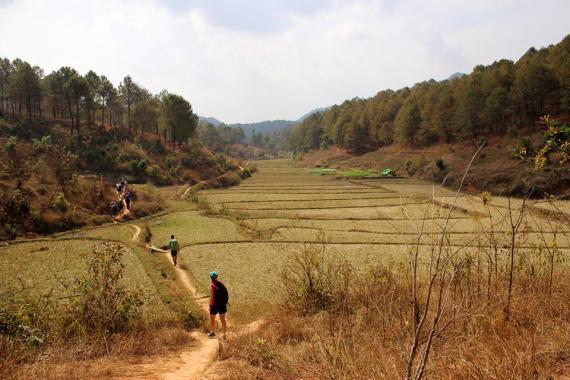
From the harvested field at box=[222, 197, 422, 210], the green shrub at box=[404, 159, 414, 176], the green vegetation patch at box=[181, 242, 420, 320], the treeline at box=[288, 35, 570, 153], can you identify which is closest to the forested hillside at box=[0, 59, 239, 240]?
the harvested field at box=[222, 197, 422, 210]

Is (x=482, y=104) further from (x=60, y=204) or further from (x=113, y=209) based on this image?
(x=60, y=204)

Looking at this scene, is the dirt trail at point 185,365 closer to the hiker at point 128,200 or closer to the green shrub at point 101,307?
the green shrub at point 101,307

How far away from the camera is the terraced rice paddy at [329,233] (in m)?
12.9

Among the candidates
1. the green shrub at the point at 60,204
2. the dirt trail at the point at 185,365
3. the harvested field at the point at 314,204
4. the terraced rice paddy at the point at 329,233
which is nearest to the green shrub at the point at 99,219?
the green shrub at the point at 60,204

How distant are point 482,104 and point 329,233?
1775 inches

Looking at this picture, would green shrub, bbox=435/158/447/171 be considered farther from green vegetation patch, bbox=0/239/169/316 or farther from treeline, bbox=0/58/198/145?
green vegetation patch, bbox=0/239/169/316

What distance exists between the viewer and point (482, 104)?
5531 cm

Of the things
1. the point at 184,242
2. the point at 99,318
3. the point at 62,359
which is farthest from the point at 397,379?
the point at 184,242

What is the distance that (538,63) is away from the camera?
49156mm

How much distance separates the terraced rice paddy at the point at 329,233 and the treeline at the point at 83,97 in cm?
2735

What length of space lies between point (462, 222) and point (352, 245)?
9933 millimetres

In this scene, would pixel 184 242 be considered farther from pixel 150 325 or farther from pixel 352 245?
pixel 150 325

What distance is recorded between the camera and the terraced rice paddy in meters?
12.9

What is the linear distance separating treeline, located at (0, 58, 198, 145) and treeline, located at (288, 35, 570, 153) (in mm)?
43916
